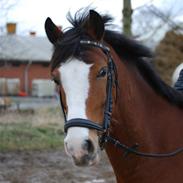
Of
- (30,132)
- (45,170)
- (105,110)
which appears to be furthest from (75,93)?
(30,132)

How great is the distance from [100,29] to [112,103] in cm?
53

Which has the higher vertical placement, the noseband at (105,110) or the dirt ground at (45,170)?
the noseband at (105,110)

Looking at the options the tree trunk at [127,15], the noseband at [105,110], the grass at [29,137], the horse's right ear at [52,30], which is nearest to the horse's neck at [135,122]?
the noseband at [105,110]

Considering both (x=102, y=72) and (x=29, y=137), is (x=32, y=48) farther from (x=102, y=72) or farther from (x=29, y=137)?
(x=102, y=72)

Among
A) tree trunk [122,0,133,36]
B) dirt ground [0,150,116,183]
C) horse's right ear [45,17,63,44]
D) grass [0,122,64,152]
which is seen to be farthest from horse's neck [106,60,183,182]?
tree trunk [122,0,133,36]

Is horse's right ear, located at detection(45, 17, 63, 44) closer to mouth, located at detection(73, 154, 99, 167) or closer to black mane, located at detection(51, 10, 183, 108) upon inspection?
black mane, located at detection(51, 10, 183, 108)

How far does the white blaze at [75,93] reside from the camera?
116 inches

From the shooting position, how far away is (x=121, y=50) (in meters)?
3.64

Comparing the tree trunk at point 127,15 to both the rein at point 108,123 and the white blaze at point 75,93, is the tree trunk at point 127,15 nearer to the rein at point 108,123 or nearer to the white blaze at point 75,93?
the rein at point 108,123

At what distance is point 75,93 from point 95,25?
0.55m

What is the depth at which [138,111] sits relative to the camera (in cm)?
353

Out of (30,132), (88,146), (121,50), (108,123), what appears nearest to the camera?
(88,146)

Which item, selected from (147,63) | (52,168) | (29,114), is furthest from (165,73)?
(147,63)

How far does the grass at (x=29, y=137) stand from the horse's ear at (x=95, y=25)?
25.3 feet
